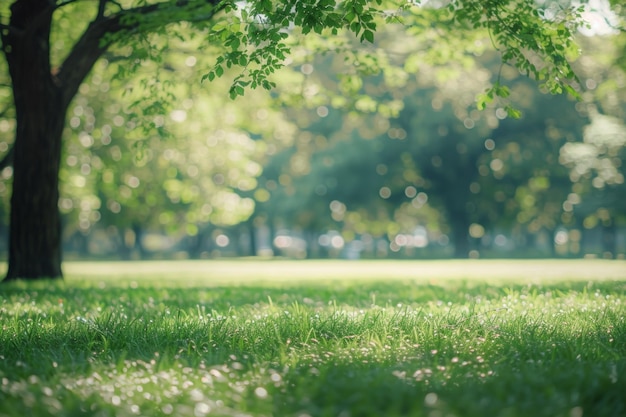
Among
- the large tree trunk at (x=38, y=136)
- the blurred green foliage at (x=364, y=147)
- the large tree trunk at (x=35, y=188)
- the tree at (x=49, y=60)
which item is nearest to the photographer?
the tree at (x=49, y=60)

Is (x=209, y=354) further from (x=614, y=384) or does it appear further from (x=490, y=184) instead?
(x=490, y=184)

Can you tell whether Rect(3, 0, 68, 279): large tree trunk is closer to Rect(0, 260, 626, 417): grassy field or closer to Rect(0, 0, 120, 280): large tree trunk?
Rect(0, 0, 120, 280): large tree trunk

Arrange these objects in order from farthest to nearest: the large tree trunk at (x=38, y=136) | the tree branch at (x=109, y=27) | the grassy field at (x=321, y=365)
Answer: the large tree trunk at (x=38, y=136) < the tree branch at (x=109, y=27) < the grassy field at (x=321, y=365)

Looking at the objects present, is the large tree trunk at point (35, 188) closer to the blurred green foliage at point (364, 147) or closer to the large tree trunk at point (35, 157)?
the large tree trunk at point (35, 157)

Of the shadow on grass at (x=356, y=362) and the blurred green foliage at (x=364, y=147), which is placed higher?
the blurred green foliage at (x=364, y=147)

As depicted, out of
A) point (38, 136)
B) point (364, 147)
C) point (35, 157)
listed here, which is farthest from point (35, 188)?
point (364, 147)

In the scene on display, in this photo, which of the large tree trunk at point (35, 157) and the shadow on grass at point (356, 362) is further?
the large tree trunk at point (35, 157)

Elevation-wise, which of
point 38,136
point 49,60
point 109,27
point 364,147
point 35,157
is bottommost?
point 35,157

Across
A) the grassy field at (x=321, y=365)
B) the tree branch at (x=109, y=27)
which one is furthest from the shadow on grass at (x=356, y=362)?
the tree branch at (x=109, y=27)

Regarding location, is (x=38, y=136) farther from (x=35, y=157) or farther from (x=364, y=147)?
(x=364, y=147)

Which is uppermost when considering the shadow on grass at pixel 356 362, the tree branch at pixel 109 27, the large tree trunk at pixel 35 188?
the tree branch at pixel 109 27

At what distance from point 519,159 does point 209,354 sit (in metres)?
36.0

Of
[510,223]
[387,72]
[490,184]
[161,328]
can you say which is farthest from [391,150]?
[161,328]

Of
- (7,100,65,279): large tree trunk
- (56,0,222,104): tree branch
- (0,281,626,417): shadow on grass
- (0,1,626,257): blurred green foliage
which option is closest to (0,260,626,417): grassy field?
(0,281,626,417): shadow on grass
